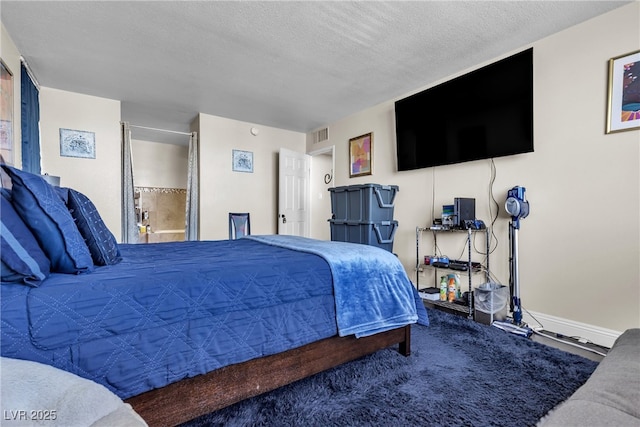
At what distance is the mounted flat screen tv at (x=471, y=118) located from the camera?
2.72m

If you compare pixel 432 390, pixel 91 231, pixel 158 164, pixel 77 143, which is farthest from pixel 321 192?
pixel 91 231

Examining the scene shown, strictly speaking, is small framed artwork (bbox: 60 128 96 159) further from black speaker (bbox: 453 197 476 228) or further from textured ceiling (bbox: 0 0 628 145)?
black speaker (bbox: 453 197 476 228)

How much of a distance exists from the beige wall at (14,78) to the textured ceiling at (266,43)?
92mm

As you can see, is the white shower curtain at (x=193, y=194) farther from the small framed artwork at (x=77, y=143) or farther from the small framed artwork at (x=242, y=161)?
the small framed artwork at (x=77, y=143)

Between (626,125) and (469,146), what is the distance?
115cm

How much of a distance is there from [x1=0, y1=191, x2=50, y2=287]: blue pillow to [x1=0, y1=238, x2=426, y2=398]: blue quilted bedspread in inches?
1.9

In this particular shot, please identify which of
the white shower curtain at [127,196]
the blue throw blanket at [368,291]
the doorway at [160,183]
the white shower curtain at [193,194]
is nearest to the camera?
the blue throw blanket at [368,291]

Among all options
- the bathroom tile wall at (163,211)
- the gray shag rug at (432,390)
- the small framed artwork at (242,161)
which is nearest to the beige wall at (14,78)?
the small framed artwork at (242,161)

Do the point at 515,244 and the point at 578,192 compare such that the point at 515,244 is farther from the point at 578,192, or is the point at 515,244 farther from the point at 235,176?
the point at 235,176

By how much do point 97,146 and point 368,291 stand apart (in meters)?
4.15

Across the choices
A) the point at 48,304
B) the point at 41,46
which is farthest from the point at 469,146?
the point at 41,46

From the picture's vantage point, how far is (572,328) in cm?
249

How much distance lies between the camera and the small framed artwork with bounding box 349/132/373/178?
4445mm

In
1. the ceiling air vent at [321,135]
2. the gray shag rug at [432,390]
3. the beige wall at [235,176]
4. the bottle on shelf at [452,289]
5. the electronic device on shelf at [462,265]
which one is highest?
the ceiling air vent at [321,135]
